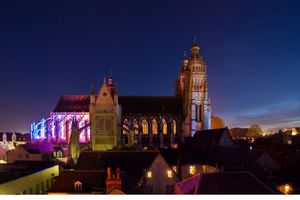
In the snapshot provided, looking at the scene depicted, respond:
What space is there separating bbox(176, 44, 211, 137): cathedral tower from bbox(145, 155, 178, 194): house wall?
1848 centimetres

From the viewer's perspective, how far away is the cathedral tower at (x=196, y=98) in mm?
31047

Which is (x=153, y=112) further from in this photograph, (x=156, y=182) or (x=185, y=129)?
(x=156, y=182)

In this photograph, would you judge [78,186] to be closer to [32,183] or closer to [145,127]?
[32,183]

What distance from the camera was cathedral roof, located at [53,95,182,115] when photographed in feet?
102

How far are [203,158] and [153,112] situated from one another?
16411mm

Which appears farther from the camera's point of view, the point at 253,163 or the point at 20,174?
the point at 253,163

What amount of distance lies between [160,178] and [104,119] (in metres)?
14.8

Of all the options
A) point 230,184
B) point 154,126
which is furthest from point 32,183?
point 154,126

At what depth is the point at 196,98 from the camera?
31.5 meters

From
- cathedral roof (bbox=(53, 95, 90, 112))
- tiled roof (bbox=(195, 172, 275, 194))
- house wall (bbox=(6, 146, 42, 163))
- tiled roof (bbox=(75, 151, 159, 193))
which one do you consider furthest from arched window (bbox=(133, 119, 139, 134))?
tiled roof (bbox=(195, 172, 275, 194))

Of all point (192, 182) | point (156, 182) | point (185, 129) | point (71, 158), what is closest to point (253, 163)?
point (156, 182)

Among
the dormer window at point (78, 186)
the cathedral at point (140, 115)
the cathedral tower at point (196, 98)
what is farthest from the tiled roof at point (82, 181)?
the cathedral tower at point (196, 98)

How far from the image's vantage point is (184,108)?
31766 millimetres

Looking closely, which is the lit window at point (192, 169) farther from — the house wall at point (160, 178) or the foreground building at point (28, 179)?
the foreground building at point (28, 179)
